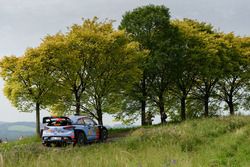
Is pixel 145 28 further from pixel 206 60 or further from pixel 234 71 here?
pixel 234 71

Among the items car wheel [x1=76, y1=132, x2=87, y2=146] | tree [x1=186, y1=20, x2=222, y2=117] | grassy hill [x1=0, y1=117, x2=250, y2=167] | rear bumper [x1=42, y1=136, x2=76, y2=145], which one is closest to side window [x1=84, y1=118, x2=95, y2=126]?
car wheel [x1=76, y1=132, x2=87, y2=146]

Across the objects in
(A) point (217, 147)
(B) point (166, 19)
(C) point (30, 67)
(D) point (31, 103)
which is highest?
(B) point (166, 19)

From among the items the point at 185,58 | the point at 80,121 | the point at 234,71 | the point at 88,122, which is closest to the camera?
the point at 80,121

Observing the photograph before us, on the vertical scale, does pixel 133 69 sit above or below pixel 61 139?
above

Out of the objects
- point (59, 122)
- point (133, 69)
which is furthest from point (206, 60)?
point (59, 122)

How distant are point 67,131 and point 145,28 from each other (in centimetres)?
2228

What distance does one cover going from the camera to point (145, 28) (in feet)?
137

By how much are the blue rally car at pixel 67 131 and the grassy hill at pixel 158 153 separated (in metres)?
6.17

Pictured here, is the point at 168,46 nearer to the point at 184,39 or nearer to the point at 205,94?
the point at 184,39

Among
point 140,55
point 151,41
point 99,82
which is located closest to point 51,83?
point 99,82

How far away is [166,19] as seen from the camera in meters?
41.8

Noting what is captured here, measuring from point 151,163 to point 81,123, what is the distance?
15.4 m

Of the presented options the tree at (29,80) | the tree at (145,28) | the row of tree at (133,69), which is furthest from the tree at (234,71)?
the tree at (29,80)

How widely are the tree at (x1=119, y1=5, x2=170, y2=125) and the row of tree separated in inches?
4.2
